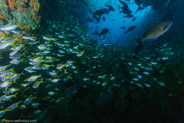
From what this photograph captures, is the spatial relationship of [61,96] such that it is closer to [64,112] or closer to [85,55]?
[64,112]

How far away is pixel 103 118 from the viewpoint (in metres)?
3.76

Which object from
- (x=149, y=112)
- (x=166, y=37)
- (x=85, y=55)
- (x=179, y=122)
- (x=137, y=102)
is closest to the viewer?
(x=179, y=122)

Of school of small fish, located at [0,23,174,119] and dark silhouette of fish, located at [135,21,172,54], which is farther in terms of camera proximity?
school of small fish, located at [0,23,174,119]

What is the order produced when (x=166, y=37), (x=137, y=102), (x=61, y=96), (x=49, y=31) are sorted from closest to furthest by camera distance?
(x=137, y=102), (x=61, y=96), (x=49, y=31), (x=166, y=37)

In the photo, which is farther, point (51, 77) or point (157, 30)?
point (51, 77)

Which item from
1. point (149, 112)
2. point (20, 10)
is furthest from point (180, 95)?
point (20, 10)

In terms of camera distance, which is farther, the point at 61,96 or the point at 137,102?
the point at 61,96

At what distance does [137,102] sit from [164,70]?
2.69 m

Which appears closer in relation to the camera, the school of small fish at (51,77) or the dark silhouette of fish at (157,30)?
the dark silhouette of fish at (157,30)

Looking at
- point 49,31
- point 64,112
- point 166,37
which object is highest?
point 49,31

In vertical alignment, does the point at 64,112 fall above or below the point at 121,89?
below

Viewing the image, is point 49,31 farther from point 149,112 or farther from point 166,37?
point 166,37

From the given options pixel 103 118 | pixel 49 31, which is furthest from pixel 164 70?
pixel 49 31

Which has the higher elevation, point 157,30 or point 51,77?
point 157,30
